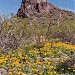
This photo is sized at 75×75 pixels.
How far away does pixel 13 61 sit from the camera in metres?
9.44

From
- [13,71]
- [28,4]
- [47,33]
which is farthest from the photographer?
[28,4]

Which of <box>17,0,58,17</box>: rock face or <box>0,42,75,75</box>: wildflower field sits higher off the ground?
<box>17,0,58,17</box>: rock face

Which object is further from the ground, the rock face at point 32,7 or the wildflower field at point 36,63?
the rock face at point 32,7

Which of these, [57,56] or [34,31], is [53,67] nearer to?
[57,56]

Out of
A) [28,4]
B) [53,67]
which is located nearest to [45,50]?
[53,67]

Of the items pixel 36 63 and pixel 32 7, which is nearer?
pixel 36 63

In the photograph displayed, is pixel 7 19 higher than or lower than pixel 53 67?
higher

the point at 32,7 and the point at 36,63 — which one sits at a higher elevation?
the point at 32,7

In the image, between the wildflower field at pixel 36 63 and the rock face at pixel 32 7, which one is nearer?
the wildflower field at pixel 36 63

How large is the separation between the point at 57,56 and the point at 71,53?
3.02 feet

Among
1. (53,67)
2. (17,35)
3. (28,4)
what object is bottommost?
(53,67)

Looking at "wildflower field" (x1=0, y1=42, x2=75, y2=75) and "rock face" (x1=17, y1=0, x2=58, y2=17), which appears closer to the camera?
"wildflower field" (x1=0, y1=42, x2=75, y2=75)

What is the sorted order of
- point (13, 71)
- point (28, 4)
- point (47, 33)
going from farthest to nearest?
point (28, 4)
point (47, 33)
point (13, 71)

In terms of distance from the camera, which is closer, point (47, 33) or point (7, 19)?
point (7, 19)
